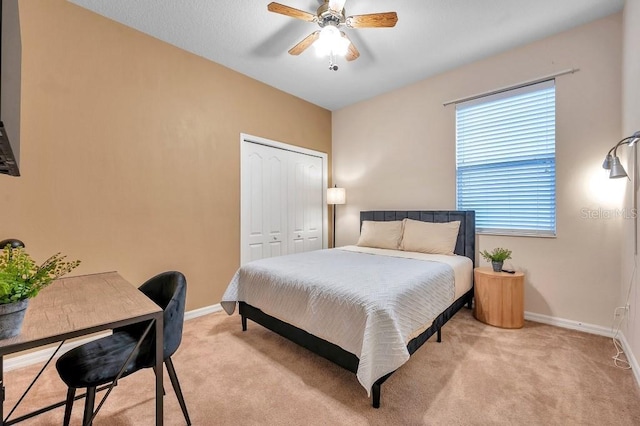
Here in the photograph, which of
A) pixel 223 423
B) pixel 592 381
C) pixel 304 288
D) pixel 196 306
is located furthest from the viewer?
pixel 196 306

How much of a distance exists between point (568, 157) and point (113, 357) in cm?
385

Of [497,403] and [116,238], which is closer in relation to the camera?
[497,403]

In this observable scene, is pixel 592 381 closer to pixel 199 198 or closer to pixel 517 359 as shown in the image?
pixel 517 359

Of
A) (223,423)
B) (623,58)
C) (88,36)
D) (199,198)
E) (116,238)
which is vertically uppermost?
(88,36)

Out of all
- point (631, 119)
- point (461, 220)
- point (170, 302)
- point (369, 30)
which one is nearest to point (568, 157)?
point (631, 119)

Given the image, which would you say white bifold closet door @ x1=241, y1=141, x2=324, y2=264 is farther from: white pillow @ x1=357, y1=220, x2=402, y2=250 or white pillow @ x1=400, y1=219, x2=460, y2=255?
white pillow @ x1=400, y1=219, x2=460, y2=255

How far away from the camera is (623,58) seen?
7.87 feet

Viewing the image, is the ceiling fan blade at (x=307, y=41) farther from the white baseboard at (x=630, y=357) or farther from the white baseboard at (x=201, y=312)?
the white baseboard at (x=630, y=357)

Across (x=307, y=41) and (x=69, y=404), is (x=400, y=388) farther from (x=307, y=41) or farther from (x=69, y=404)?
(x=307, y=41)

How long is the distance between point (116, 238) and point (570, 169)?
14.2 ft

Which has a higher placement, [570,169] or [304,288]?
[570,169]

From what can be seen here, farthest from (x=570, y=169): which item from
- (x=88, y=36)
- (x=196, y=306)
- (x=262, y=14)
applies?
(x=88, y=36)

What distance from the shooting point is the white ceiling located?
2.36 meters

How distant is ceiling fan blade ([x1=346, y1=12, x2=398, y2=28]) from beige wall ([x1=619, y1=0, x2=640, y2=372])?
1.68m
